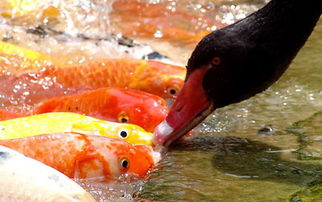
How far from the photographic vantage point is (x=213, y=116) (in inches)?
166

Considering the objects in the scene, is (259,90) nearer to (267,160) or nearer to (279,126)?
(279,126)

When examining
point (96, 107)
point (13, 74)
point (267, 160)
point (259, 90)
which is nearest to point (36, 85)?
point (13, 74)

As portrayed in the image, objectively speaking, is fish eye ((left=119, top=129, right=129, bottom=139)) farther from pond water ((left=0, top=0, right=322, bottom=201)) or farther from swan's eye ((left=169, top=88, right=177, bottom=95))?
swan's eye ((left=169, top=88, right=177, bottom=95))

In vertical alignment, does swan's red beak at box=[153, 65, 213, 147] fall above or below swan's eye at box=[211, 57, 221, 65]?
below

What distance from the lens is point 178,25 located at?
6.21 metres

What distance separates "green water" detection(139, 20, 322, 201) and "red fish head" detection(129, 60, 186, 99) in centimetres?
38

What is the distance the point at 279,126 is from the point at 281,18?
510mm

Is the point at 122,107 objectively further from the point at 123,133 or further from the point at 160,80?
the point at 160,80

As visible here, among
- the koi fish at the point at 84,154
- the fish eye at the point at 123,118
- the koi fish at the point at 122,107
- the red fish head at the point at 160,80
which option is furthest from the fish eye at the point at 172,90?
the koi fish at the point at 84,154

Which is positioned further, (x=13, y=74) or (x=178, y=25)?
(x=178, y=25)

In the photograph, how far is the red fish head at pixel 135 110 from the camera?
3922 millimetres

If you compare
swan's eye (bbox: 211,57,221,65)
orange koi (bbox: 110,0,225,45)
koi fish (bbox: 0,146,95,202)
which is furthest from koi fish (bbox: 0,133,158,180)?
orange koi (bbox: 110,0,225,45)

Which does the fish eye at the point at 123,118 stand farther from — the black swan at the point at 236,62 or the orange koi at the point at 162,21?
the orange koi at the point at 162,21

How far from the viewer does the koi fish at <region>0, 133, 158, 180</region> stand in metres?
3.25
